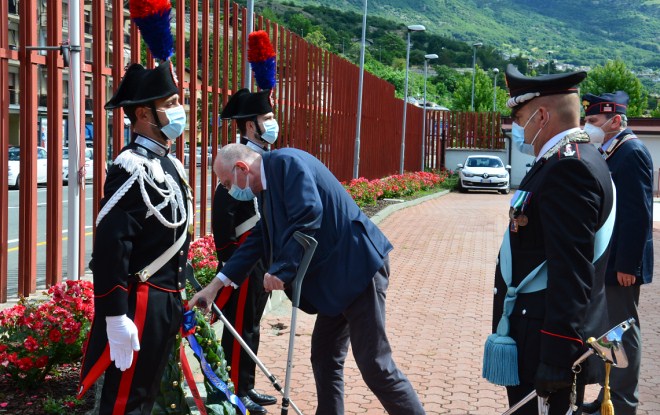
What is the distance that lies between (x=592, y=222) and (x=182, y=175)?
2.02 metres

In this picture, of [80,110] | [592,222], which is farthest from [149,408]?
[80,110]

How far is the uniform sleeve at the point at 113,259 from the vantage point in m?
3.76

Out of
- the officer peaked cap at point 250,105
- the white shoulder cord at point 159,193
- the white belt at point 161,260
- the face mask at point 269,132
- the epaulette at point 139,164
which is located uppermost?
the officer peaked cap at point 250,105

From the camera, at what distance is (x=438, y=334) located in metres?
8.47

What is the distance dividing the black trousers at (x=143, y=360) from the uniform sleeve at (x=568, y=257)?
1729mm

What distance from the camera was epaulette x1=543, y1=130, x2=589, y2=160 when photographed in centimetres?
335

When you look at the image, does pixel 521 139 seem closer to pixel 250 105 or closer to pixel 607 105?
pixel 607 105

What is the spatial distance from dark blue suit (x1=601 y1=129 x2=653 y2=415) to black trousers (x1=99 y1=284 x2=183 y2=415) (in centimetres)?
253

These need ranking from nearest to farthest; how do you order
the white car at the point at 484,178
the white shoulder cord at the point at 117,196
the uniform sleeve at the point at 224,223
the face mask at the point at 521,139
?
1. the face mask at the point at 521,139
2. the white shoulder cord at the point at 117,196
3. the uniform sleeve at the point at 224,223
4. the white car at the point at 484,178

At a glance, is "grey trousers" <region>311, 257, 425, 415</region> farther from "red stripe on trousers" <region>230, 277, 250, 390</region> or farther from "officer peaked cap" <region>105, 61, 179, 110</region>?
"officer peaked cap" <region>105, 61, 179, 110</region>

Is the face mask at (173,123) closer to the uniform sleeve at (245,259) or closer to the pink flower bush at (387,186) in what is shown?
the uniform sleeve at (245,259)

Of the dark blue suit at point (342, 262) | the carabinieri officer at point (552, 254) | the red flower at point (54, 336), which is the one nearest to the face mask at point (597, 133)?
the dark blue suit at point (342, 262)

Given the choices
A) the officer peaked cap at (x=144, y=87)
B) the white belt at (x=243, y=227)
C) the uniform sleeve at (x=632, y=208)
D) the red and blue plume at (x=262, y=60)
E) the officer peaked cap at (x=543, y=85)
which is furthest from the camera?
the red and blue plume at (x=262, y=60)

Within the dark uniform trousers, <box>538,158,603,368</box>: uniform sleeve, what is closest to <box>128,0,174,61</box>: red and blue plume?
the dark uniform trousers
